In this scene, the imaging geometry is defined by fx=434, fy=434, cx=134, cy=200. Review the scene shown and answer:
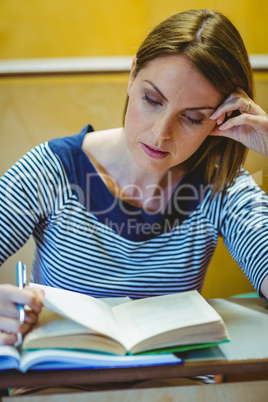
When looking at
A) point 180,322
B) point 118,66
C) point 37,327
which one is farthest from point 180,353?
point 118,66

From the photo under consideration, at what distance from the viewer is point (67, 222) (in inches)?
41.3

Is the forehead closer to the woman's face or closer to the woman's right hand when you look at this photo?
the woman's face

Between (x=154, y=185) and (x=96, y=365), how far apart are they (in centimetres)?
63

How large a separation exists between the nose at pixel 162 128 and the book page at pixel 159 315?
1.12 feet

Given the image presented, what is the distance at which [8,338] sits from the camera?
0.62m

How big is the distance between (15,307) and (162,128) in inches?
18.7

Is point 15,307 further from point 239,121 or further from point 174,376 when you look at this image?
point 239,121

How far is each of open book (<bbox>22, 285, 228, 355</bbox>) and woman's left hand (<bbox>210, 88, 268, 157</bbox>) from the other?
1.47 feet

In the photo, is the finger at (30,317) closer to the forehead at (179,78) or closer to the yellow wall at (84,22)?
the forehead at (179,78)

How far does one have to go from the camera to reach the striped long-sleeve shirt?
1029mm

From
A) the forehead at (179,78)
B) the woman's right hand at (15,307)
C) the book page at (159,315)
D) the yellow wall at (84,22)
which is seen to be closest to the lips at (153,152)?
the forehead at (179,78)

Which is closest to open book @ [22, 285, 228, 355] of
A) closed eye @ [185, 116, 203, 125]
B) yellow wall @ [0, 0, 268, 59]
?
closed eye @ [185, 116, 203, 125]

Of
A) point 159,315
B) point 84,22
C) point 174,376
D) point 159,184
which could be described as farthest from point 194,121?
point 84,22

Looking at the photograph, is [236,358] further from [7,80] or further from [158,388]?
[7,80]
